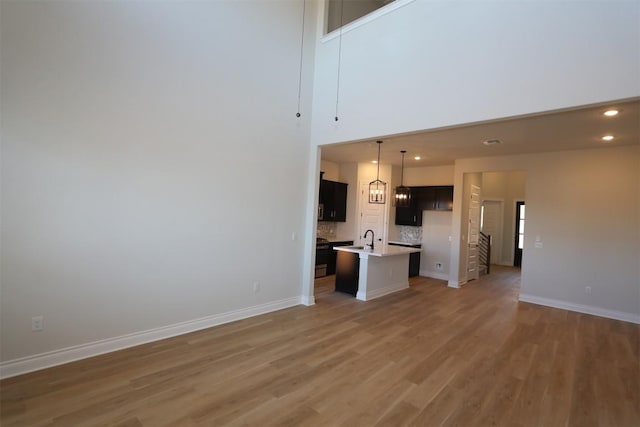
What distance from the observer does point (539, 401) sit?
8.66ft

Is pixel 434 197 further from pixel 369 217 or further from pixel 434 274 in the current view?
pixel 434 274

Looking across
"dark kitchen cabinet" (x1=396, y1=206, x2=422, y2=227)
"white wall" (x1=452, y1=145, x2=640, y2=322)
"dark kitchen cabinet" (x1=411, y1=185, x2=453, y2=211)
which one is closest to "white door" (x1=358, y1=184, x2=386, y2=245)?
"dark kitchen cabinet" (x1=396, y1=206, x2=422, y2=227)

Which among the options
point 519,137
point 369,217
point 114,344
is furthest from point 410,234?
point 114,344

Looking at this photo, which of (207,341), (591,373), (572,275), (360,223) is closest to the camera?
(591,373)

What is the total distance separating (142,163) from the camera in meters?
3.32

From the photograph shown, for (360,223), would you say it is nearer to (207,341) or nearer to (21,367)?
(207,341)

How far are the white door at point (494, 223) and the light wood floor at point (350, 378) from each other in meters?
6.05

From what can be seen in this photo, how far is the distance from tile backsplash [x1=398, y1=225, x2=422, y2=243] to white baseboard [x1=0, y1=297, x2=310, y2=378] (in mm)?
4837

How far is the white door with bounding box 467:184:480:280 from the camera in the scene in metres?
7.32

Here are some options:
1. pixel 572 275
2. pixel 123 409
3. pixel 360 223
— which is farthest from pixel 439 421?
pixel 360 223

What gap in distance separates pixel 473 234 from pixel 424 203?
1308mm

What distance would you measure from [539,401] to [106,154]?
439 cm

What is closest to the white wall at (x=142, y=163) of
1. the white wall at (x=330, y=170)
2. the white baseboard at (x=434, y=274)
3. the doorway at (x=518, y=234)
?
the white wall at (x=330, y=170)

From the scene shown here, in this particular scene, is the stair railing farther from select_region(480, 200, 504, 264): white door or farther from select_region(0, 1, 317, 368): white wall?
select_region(0, 1, 317, 368): white wall
